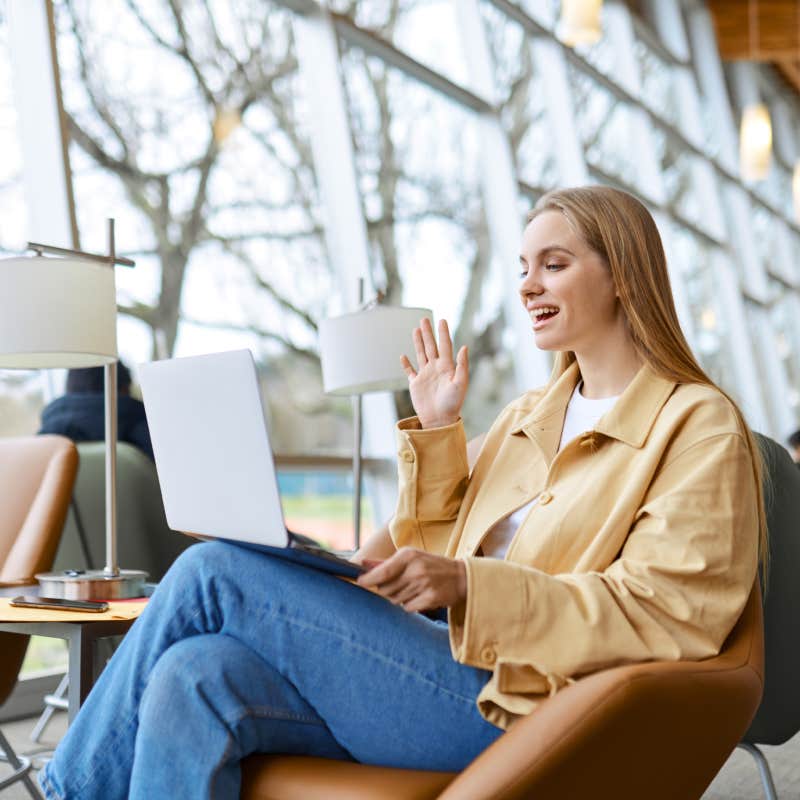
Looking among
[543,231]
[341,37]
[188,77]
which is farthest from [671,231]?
[543,231]

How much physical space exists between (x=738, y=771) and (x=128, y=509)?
180cm

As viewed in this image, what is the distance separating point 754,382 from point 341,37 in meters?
5.62

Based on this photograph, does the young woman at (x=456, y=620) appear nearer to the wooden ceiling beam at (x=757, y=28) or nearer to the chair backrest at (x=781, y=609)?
the chair backrest at (x=781, y=609)

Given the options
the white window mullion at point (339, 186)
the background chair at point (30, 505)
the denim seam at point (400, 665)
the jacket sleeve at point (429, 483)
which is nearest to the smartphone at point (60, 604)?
the background chair at point (30, 505)

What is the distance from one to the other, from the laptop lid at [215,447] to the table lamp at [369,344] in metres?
1.46

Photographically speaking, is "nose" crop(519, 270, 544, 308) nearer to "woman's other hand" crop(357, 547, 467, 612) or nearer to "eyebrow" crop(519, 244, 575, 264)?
"eyebrow" crop(519, 244, 575, 264)

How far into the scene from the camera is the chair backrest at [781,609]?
182 cm

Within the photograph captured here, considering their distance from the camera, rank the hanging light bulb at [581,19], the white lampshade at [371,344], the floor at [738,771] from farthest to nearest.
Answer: the hanging light bulb at [581,19] → the white lampshade at [371,344] → the floor at [738,771]

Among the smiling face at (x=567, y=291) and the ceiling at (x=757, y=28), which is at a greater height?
the ceiling at (x=757, y=28)

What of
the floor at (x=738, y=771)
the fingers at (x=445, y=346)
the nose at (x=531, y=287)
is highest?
the nose at (x=531, y=287)

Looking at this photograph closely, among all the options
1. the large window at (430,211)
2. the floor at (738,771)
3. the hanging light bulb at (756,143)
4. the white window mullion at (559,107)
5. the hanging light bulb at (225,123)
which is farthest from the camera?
the hanging light bulb at (756,143)

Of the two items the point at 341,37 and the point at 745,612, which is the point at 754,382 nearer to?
the point at 341,37

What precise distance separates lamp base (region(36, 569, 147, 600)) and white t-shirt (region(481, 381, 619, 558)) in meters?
0.77

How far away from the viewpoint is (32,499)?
2375 millimetres
